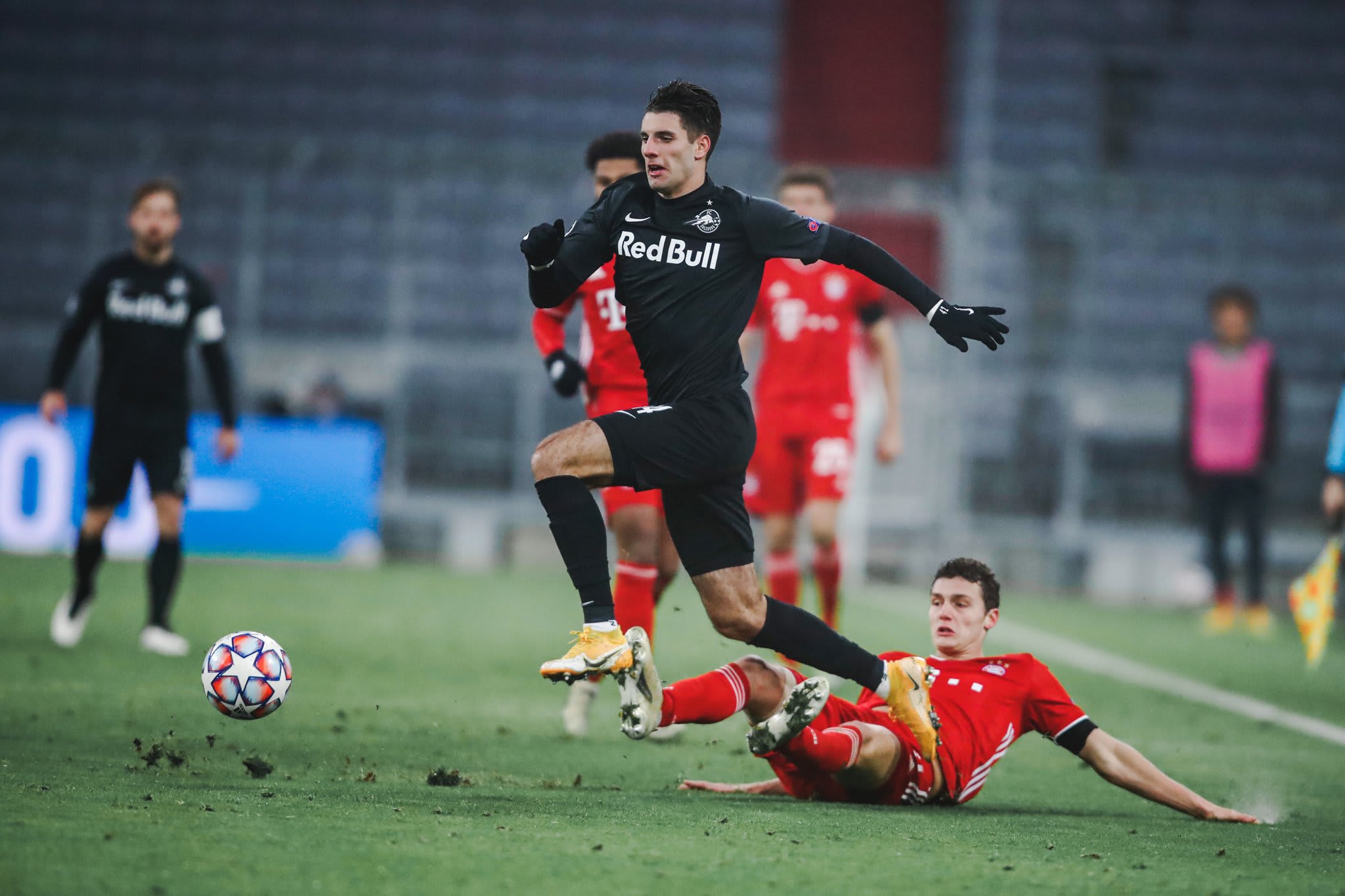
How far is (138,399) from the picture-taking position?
806 centimetres

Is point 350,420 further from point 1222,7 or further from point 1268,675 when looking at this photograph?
point 1222,7

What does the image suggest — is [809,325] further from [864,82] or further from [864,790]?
[864,82]

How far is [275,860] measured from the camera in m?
3.45

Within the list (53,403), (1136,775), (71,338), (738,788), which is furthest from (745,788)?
(53,403)

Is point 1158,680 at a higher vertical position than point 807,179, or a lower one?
lower

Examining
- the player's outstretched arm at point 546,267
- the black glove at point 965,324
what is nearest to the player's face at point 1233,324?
the black glove at point 965,324

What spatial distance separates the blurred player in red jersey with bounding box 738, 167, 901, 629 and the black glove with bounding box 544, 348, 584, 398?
1571mm

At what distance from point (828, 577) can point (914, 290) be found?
2948 millimetres

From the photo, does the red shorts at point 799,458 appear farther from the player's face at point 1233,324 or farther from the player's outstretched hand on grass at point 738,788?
the player's face at point 1233,324

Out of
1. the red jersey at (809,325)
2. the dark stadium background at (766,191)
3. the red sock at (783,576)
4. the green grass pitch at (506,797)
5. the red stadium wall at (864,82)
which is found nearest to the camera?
the green grass pitch at (506,797)

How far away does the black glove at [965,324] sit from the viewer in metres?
4.55

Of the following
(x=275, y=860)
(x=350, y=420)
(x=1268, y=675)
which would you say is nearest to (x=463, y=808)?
(x=275, y=860)

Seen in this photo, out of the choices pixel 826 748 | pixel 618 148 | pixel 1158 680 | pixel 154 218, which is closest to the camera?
pixel 826 748

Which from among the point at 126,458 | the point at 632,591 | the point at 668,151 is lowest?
the point at 632,591
